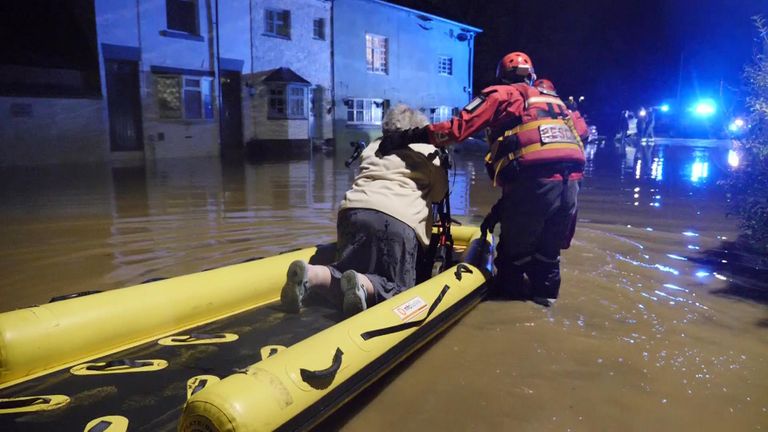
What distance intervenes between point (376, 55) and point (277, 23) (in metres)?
5.93

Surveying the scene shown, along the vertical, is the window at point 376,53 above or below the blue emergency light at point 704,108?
above

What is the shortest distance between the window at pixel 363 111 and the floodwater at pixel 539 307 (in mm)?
14488

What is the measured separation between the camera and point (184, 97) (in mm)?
18375

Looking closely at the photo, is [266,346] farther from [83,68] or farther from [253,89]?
[253,89]

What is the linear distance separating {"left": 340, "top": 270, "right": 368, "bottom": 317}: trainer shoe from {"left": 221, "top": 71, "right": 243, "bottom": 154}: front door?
58.4 ft

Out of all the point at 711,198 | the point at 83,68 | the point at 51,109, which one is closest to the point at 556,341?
the point at 711,198

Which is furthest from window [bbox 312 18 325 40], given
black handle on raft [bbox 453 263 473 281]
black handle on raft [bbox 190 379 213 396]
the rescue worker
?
black handle on raft [bbox 190 379 213 396]

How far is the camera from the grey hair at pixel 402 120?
12.4 ft

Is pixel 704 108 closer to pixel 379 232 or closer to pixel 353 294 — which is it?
pixel 379 232

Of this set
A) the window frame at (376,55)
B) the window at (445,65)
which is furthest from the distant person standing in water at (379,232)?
the window at (445,65)

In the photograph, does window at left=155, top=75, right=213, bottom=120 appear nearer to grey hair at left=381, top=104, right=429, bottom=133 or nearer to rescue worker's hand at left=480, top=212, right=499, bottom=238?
rescue worker's hand at left=480, top=212, right=499, bottom=238

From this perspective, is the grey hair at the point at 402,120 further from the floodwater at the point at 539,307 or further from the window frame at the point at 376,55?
the window frame at the point at 376,55

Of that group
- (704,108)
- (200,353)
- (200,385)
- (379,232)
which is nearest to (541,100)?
(379,232)

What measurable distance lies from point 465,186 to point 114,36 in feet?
40.3
